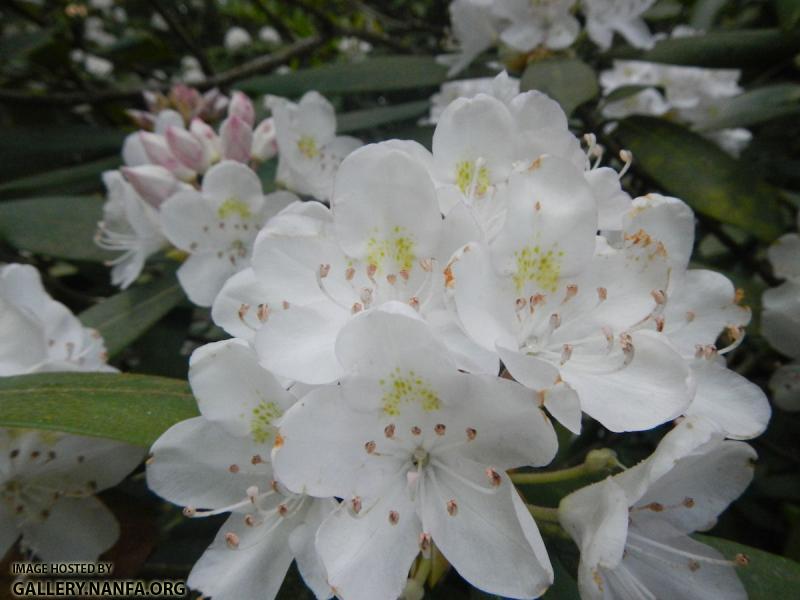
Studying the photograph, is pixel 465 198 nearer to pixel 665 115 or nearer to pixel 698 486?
pixel 698 486

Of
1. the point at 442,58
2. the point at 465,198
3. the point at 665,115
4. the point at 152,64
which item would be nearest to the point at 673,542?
the point at 465,198

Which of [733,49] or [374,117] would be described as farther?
[374,117]

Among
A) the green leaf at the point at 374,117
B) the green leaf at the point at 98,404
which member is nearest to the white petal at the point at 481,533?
the green leaf at the point at 98,404

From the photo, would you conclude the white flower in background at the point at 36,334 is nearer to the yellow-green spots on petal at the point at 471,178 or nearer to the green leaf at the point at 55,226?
the green leaf at the point at 55,226

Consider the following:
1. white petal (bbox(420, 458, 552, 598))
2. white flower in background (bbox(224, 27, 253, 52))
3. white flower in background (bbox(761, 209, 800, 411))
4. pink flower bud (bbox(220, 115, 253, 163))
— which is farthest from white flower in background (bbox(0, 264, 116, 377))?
white flower in background (bbox(224, 27, 253, 52))

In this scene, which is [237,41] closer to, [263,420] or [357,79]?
[357,79]

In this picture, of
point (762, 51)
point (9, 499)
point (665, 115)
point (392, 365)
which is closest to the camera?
point (392, 365)

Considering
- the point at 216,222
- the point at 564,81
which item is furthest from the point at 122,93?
the point at 564,81

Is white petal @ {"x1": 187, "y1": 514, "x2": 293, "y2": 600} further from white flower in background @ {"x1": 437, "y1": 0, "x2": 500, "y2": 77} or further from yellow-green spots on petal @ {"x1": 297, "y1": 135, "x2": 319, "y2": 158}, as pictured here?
white flower in background @ {"x1": 437, "y1": 0, "x2": 500, "y2": 77}
